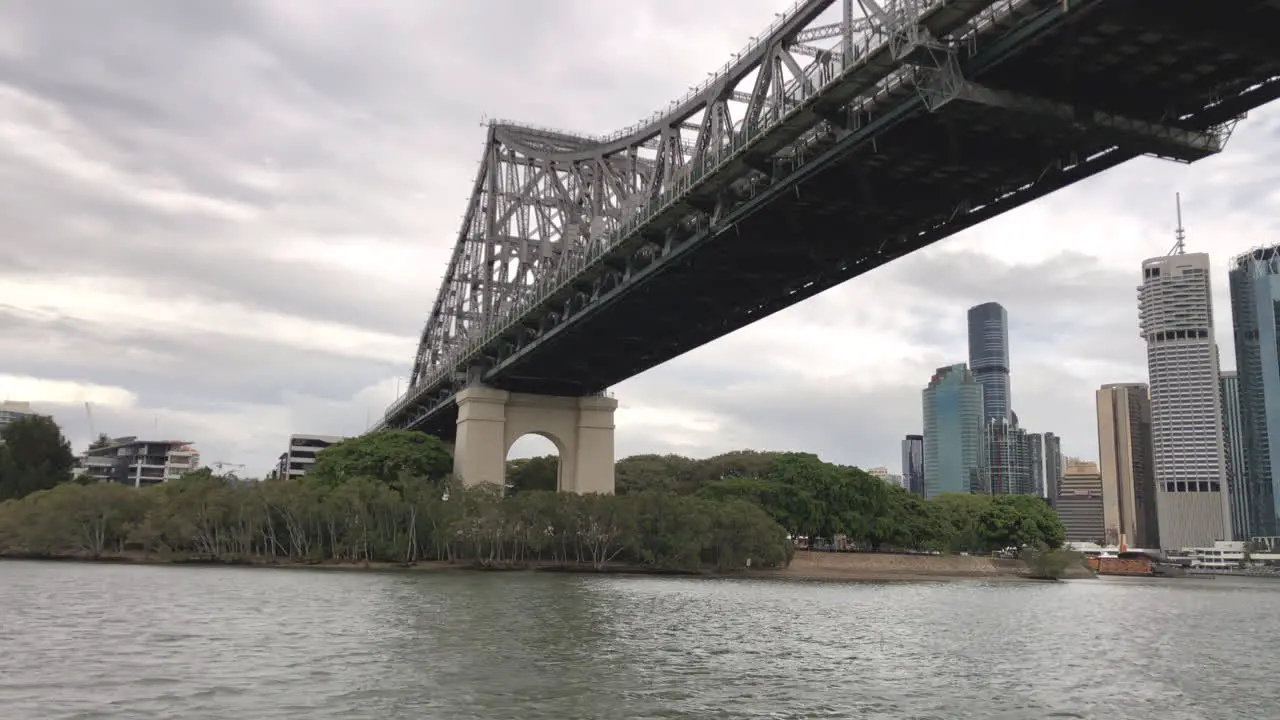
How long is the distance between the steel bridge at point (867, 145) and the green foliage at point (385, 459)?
15.6 m

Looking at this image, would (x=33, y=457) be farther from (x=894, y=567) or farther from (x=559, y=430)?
(x=894, y=567)

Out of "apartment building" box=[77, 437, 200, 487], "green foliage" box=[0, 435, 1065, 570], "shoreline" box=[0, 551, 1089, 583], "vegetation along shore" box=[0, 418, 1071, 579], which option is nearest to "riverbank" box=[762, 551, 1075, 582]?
"shoreline" box=[0, 551, 1089, 583]

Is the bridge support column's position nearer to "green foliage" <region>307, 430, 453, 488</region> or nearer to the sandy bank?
"green foliage" <region>307, 430, 453, 488</region>

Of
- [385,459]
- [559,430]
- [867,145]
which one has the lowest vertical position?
[385,459]

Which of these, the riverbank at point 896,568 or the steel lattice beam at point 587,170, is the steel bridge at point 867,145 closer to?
the steel lattice beam at point 587,170

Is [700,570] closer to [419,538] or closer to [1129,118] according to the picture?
[419,538]

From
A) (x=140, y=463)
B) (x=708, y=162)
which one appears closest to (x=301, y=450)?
(x=140, y=463)

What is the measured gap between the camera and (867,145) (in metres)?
31.0

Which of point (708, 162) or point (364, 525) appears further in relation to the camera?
point (364, 525)

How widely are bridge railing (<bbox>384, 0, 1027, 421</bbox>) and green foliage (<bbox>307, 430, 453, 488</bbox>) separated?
6.81 metres

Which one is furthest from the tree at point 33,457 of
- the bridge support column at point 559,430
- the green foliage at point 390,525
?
the bridge support column at point 559,430

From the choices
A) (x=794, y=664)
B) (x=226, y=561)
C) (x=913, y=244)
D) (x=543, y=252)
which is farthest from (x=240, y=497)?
(x=794, y=664)

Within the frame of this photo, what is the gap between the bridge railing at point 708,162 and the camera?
91.2 feet

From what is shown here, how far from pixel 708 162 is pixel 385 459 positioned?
41727mm
